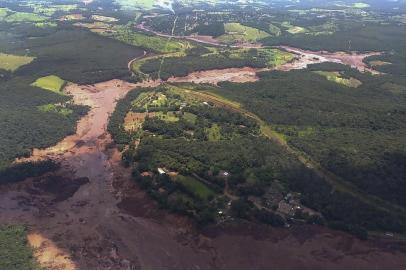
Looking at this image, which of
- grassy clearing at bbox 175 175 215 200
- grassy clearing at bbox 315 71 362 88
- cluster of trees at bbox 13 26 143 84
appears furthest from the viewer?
grassy clearing at bbox 315 71 362 88

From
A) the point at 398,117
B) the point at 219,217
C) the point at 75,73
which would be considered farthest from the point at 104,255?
the point at 75,73

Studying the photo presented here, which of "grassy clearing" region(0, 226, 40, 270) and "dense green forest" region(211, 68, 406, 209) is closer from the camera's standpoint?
"grassy clearing" region(0, 226, 40, 270)

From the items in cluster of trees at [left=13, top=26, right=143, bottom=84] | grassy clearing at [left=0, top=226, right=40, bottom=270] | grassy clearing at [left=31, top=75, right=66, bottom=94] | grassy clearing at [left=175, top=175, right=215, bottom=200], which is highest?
cluster of trees at [left=13, top=26, right=143, bottom=84]

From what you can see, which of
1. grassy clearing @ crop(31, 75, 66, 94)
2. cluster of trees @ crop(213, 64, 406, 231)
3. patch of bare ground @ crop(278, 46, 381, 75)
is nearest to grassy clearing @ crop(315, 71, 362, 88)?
cluster of trees @ crop(213, 64, 406, 231)

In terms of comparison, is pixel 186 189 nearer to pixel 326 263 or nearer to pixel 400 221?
pixel 326 263

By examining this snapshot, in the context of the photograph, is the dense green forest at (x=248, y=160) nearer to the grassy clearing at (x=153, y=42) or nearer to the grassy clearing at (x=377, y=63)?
the grassy clearing at (x=377, y=63)

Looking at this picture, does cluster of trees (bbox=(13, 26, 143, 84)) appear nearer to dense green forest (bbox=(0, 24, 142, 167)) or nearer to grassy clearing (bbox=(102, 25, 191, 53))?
dense green forest (bbox=(0, 24, 142, 167))

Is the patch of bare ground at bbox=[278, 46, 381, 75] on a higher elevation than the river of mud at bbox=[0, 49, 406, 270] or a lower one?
higher
